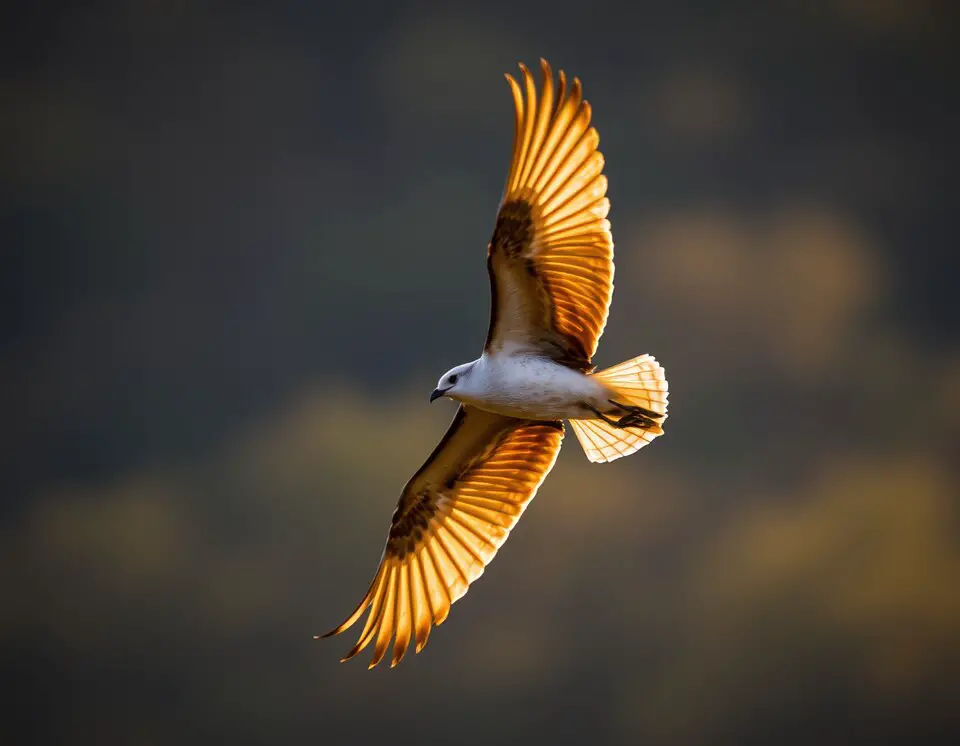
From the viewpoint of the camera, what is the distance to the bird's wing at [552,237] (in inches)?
281

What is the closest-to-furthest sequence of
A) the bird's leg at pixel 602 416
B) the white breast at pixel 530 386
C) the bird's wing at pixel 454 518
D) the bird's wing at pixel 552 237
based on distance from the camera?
the bird's wing at pixel 552 237 → the white breast at pixel 530 386 → the bird's leg at pixel 602 416 → the bird's wing at pixel 454 518

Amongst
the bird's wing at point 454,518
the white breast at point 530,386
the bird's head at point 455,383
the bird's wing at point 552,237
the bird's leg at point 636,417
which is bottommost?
the bird's wing at point 454,518

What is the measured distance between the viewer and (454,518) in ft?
27.6

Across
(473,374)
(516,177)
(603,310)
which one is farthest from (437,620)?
(516,177)

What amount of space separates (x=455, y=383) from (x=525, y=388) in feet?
1.31

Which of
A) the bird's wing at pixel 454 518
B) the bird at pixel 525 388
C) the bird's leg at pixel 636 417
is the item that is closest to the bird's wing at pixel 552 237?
the bird at pixel 525 388

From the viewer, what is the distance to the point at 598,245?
7.29 metres

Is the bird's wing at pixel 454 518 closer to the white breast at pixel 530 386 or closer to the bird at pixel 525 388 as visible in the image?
the bird at pixel 525 388

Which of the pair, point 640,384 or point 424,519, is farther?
point 424,519

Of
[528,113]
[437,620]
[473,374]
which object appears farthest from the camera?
[437,620]

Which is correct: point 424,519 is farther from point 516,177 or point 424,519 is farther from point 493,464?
point 516,177

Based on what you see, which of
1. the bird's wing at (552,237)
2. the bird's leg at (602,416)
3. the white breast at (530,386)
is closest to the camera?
the bird's wing at (552,237)

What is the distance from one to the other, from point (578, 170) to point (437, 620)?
110 inches

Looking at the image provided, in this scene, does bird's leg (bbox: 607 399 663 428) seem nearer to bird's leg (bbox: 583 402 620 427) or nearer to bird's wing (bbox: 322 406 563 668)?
bird's leg (bbox: 583 402 620 427)
